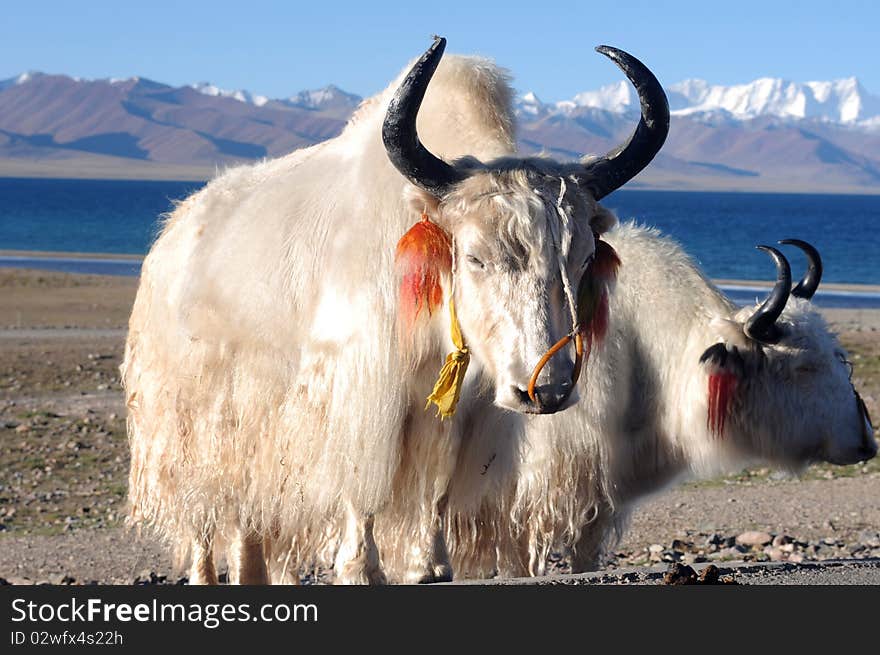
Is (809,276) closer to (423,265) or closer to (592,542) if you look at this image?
(592,542)

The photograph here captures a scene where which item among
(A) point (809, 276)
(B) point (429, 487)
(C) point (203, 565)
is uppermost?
(A) point (809, 276)

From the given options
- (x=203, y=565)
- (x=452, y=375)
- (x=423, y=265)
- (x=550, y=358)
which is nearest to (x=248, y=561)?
(x=203, y=565)

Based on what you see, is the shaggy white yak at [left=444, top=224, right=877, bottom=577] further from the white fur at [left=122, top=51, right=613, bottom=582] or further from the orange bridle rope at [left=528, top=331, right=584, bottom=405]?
the orange bridle rope at [left=528, top=331, right=584, bottom=405]

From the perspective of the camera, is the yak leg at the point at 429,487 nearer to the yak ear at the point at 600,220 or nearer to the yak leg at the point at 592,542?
the yak ear at the point at 600,220

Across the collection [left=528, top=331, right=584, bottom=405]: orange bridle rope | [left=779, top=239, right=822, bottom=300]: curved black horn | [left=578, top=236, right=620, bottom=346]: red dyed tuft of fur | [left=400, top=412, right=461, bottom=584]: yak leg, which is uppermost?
[left=779, top=239, right=822, bottom=300]: curved black horn

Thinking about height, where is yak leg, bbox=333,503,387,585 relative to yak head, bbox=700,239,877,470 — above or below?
below

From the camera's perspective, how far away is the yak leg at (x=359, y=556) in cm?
402

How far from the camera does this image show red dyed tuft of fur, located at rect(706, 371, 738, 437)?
5652mm

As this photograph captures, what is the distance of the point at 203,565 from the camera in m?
5.11

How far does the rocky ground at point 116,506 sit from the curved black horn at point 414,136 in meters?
2.20

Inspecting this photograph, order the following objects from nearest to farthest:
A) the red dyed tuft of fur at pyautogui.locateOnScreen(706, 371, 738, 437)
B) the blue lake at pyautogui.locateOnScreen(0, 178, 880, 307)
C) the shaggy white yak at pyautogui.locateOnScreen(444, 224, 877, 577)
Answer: the shaggy white yak at pyautogui.locateOnScreen(444, 224, 877, 577) < the red dyed tuft of fur at pyautogui.locateOnScreen(706, 371, 738, 437) < the blue lake at pyautogui.locateOnScreen(0, 178, 880, 307)

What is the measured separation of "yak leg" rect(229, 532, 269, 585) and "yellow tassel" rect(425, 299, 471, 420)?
1.42m

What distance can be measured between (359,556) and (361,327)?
734 mm

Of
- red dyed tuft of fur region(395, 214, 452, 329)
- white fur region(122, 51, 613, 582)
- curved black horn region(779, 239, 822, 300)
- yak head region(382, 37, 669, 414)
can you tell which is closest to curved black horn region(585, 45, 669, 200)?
yak head region(382, 37, 669, 414)
